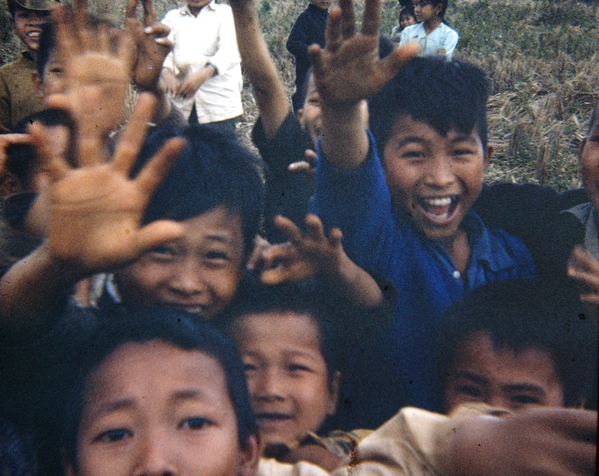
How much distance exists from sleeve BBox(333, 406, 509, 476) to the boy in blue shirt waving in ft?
0.94

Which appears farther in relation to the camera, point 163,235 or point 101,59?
point 101,59

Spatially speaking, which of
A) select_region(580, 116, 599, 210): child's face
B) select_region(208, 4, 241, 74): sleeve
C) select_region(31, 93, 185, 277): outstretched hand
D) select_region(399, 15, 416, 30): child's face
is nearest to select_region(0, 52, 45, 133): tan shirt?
select_region(208, 4, 241, 74): sleeve

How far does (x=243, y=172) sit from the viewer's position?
1.55 metres

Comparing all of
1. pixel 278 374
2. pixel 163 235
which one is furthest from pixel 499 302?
pixel 163 235

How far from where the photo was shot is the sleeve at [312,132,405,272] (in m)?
1.36

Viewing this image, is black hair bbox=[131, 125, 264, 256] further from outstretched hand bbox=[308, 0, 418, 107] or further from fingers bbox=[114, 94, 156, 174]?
outstretched hand bbox=[308, 0, 418, 107]

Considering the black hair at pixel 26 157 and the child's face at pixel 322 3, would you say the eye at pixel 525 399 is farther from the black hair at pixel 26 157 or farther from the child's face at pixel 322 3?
the black hair at pixel 26 157

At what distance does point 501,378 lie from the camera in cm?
135

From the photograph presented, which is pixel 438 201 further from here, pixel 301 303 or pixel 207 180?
pixel 207 180

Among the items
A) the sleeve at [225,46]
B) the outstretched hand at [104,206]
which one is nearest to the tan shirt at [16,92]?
the sleeve at [225,46]

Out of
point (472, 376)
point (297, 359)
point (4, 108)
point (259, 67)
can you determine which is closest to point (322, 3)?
point (259, 67)

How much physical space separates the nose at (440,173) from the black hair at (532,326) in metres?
0.30

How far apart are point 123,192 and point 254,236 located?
0.53 metres

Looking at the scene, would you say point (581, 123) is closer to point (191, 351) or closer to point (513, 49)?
point (513, 49)
